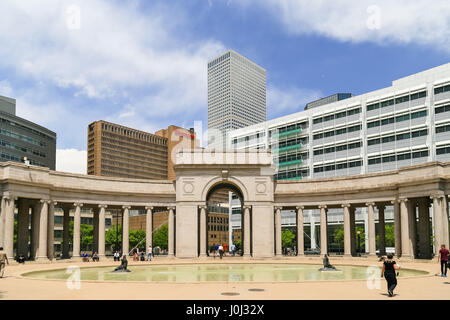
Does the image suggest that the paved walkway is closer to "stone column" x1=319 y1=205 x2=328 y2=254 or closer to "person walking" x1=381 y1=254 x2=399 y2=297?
"person walking" x1=381 y1=254 x2=399 y2=297

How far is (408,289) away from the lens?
22703mm

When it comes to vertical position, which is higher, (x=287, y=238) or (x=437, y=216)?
(x=437, y=216)

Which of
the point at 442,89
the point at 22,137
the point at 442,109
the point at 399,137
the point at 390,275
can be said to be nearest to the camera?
the point at 390,275

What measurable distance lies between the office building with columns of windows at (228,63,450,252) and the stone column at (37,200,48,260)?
7424 cm

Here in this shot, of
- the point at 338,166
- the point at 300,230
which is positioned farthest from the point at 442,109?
the point at 300,230

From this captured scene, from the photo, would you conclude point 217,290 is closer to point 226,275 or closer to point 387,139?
point 226,275

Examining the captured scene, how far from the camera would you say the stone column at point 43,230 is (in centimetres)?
5691

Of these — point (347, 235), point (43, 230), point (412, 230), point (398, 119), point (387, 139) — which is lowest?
point (347, 235)

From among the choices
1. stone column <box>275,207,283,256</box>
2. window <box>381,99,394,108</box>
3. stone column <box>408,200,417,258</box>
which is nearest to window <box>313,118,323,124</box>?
window <box>381,99,394,108</box>

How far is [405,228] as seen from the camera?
57.4m

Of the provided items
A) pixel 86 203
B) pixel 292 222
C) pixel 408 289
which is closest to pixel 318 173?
pixel 292 222

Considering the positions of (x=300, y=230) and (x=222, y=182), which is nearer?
(x=222, y=182)

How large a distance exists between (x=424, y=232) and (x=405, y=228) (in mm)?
3081
